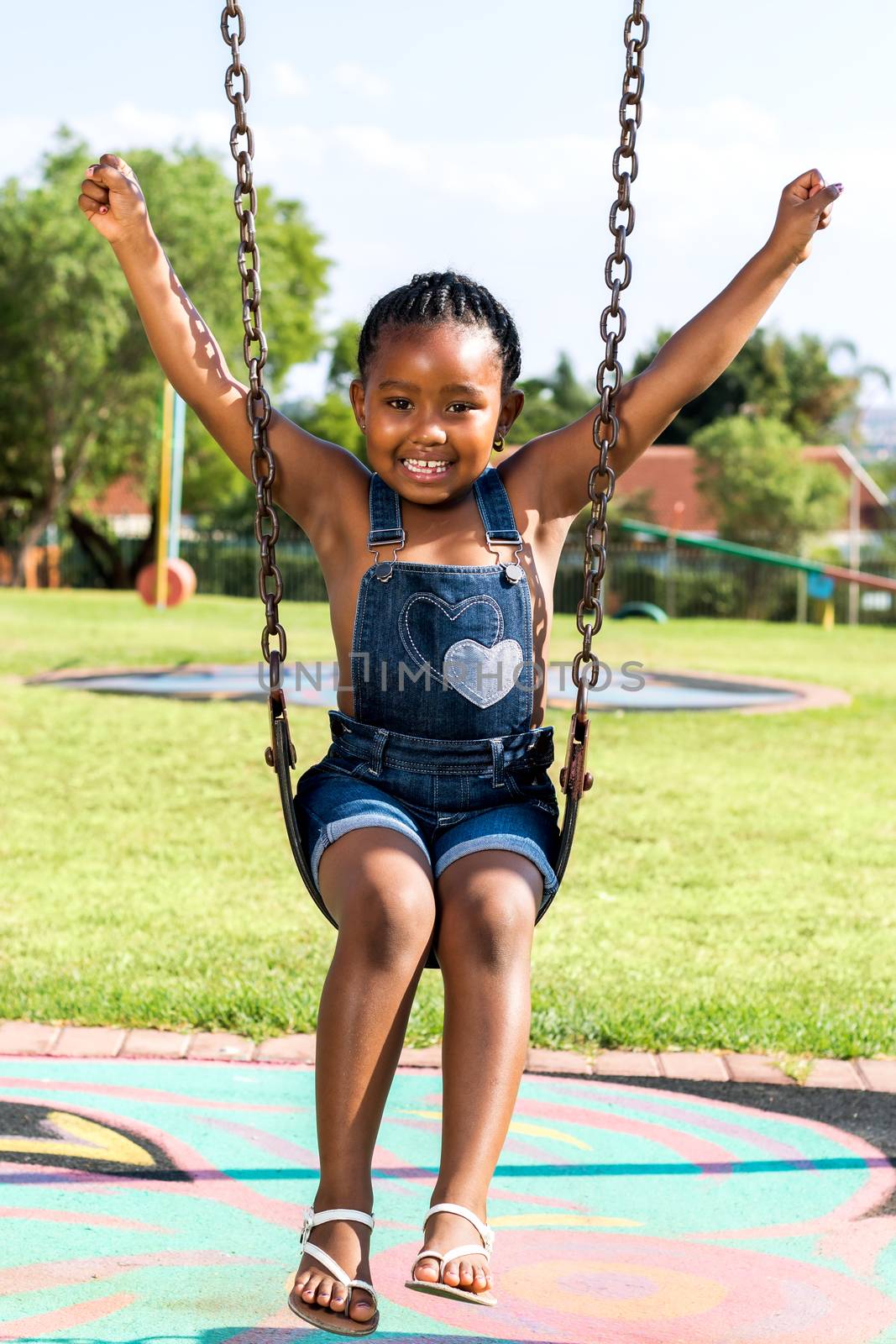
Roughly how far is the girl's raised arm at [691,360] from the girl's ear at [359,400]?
287mm

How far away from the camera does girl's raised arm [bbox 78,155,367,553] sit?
9.00ft

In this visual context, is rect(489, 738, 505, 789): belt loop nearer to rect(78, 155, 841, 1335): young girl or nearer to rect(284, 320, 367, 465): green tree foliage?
rect(78, 155, 841, 1335): young girl

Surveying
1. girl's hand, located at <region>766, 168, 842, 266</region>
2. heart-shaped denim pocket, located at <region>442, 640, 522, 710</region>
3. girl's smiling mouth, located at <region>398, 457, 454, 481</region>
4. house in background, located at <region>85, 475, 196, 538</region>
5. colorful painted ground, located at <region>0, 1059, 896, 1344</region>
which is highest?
house in background, located at <region>85, 475, 196, 538</region>

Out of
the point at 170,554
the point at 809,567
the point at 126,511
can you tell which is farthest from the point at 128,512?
the point at 809,567

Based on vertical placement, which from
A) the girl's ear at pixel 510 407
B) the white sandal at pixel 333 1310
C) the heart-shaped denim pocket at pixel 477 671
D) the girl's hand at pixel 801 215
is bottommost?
the white sandal at pixel 333 1310

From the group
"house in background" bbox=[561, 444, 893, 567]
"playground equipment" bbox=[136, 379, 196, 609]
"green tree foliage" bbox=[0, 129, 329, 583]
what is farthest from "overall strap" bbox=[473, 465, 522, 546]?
"house in background" bbox=[561, 444, 893, 567]

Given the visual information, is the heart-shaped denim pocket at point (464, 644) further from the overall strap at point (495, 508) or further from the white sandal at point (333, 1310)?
the white sandal at point (333, 1310)

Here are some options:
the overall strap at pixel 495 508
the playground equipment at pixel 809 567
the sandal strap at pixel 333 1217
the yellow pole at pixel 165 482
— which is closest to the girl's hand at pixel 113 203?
the overall strap at pixel 495 508

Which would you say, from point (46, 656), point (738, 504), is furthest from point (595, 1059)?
point (738, 504)

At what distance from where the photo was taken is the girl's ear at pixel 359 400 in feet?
8.83

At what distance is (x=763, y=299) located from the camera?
108 inches

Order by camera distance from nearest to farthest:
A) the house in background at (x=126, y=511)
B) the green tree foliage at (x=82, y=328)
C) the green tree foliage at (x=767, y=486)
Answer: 1. the green tree foliage at (x=82, y=328)
2. the green tree foliage at (x=767, y=486)
3. the house in background at (x=126, y=511)

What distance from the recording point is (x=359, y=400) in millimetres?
2725

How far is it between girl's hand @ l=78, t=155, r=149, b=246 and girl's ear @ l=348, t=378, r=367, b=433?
1.59 feet
